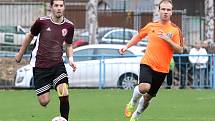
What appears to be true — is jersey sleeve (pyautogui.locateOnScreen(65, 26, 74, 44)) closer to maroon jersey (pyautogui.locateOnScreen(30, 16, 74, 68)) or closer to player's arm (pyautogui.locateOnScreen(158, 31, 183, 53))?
maroon jersey (pyautogui.locateOnScreen(30, 16, 74, 68))

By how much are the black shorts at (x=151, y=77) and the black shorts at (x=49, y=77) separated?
1.43 metres

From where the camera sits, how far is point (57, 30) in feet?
36.1

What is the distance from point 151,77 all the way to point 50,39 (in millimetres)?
1894

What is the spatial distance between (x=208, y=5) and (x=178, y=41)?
15776 millimetres

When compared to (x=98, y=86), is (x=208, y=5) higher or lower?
higher

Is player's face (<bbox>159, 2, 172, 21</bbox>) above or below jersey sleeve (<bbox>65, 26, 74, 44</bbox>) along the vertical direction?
above

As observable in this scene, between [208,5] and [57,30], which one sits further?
[208,5]

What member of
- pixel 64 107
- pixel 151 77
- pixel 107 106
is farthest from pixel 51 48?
pixel 107 106

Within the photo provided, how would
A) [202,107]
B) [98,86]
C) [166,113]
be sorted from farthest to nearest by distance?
[98,86] < [202,107] < [166,113]

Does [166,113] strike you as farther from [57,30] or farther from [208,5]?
[208,5]

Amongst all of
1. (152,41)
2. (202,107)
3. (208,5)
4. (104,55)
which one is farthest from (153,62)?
(208,5)

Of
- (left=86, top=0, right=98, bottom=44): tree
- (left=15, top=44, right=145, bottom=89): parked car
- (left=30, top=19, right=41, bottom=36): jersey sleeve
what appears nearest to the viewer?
(left=30, top=19, right=41, bottom=36): jersey sleeve

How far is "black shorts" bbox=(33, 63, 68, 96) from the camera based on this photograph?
35.9ft

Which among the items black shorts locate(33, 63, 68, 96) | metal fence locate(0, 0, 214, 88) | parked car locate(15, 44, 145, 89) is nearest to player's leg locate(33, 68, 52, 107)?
black shorts locate(33, 63, 68, 96)
